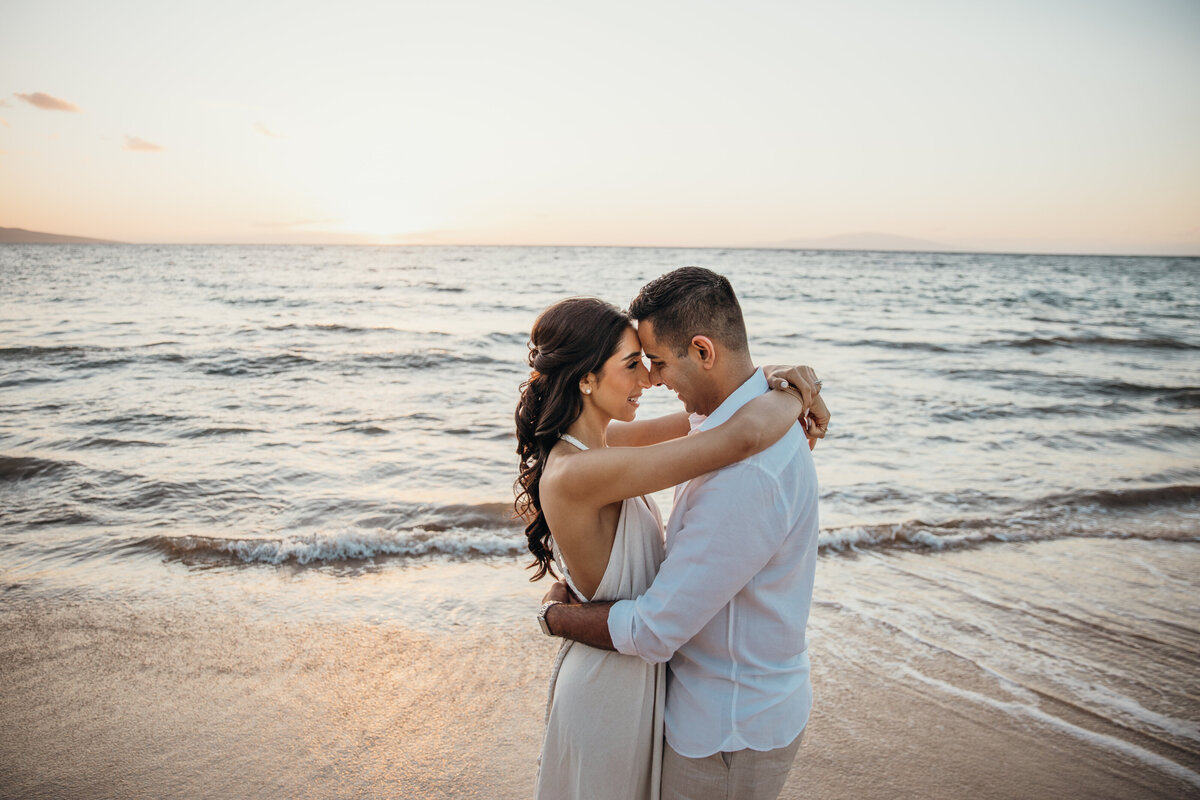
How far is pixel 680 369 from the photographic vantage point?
208 centimetres

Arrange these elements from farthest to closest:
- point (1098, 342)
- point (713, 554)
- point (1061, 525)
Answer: point (1098, 342) → point (1061, 525) → point (713, 554)

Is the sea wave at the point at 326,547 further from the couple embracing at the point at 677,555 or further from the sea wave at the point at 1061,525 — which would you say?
the couple embracing at the point at 677,555

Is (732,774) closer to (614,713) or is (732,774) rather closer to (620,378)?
(614,713)

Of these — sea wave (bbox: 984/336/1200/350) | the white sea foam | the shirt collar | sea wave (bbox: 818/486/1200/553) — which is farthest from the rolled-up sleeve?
sea wave (bbox: 984/336/1200/350)

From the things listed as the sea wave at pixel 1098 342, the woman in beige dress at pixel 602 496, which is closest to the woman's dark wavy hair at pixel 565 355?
the woman in beige dress at pixel 602 496

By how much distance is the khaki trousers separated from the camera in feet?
6.16

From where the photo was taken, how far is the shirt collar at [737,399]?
196 centimetres

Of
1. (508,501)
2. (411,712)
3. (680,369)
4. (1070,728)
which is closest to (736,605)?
(680,369)

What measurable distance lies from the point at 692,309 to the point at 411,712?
2.83 metres

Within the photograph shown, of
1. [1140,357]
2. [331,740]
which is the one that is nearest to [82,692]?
[331,740]

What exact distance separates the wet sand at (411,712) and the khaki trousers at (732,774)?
1.47m

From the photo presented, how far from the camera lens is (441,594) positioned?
5.05 metres

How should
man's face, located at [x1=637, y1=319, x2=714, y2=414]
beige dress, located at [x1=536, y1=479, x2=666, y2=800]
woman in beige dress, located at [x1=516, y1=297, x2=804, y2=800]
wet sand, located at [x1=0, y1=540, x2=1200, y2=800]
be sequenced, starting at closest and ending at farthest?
woman in beige dress, located at [x1=516, y1=297, x2=804, y2=800], beige dress, located at [x1=536, y1=479, x2=666, y2=800], man's face, located at [x1=637, y1=319, x2=714, y2=414], wet sand, located at [x1=0, y1=540, x2=1200, y2=800]

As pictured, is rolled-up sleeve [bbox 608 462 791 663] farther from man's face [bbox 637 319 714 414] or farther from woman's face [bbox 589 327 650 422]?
woman's face [bbox 589 327 650 422]
